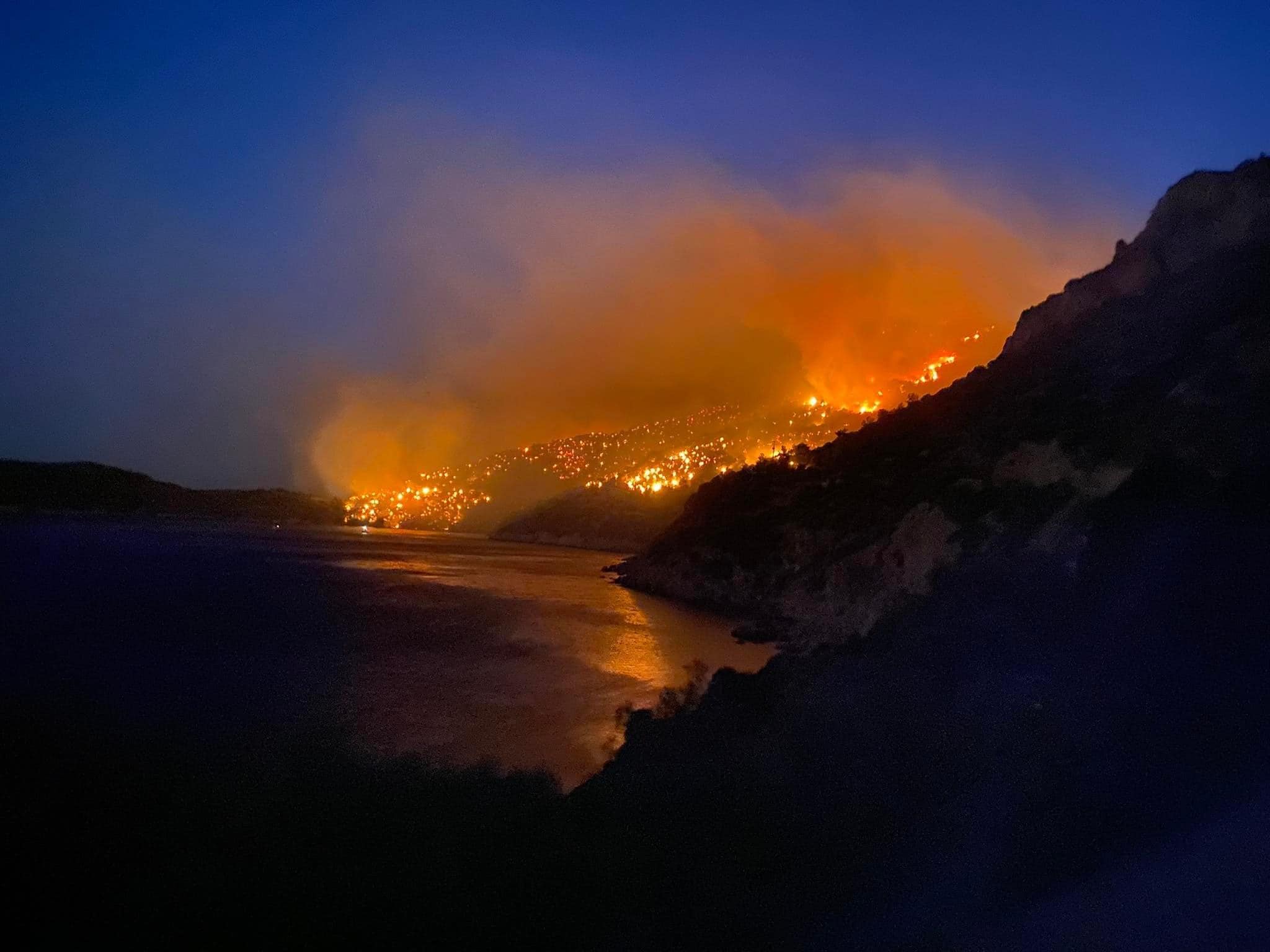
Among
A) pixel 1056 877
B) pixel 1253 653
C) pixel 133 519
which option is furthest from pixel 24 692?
pixel 133 519

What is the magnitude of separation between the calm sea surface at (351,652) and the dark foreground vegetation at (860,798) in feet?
4.59

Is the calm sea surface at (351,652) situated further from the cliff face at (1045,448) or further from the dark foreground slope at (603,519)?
the dark foreground slope at (603,519)

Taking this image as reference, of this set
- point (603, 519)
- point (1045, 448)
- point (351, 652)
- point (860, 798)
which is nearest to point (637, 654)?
point (351, 652)

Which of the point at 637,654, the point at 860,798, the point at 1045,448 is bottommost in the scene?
the point at 637,654

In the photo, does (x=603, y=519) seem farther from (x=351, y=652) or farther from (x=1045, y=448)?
(x=1045, y=448)

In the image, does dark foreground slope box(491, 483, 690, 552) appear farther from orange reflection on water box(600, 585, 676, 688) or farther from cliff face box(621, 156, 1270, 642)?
orange reflection on water box(600, 585, 676, 688)

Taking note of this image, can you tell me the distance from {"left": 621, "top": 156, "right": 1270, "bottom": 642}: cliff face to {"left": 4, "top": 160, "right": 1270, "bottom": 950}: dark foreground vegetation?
0.80 feet

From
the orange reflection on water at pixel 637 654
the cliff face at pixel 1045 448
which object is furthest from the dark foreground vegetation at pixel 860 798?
the orange reflection on water at pixel 637 654

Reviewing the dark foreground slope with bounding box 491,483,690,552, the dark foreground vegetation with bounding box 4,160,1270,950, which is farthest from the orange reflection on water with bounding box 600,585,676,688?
the dark foreground slope with bounding box 491,483,690,552

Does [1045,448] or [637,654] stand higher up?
[1045,448]

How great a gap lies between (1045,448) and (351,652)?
21766 mm

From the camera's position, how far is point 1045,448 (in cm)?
2494

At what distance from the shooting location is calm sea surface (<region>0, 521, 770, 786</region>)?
16.4m

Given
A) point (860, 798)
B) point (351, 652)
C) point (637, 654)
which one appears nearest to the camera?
point (860, 798)
